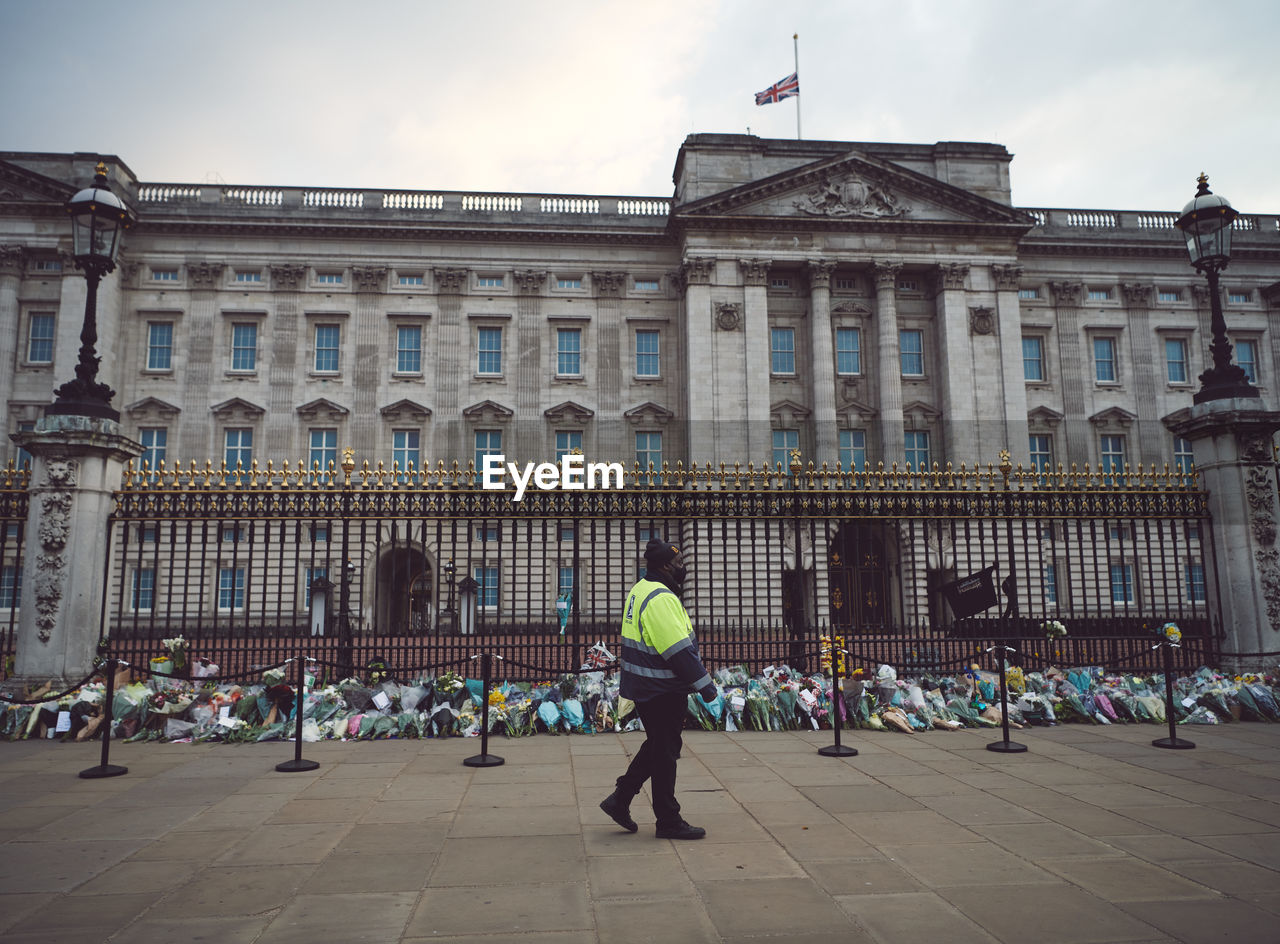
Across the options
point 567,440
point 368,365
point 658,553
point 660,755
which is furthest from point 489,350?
point 660,755

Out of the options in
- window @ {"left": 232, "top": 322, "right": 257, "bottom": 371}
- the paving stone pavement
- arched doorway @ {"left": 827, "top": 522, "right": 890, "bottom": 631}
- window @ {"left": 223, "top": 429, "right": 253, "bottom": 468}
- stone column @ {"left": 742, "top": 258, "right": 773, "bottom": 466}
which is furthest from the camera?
window @ {"left": 232, "top": 322, "right": 257, "bottom": 371}

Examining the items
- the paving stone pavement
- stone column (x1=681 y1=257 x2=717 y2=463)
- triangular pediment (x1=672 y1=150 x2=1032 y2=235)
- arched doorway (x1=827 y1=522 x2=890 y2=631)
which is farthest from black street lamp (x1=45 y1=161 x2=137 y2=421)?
triangular pediment (x1=672 y1=150 x2=1032 y2=235)

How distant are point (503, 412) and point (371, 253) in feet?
28.8

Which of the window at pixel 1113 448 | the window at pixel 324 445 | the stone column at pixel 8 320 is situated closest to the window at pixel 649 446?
the window at pixel 324 445

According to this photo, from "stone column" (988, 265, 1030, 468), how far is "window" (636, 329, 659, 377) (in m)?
13.6

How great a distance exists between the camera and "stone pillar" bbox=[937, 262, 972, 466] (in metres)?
35.4

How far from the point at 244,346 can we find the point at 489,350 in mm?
9950

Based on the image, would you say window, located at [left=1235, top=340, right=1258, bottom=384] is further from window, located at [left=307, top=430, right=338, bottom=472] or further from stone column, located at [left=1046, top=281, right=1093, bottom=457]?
window, located at [left=307, top=430, right=338, bottom=472]

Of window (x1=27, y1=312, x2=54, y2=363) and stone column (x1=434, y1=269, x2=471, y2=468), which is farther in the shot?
stone column (x1=434, y1=269, x2=471, y2=468)

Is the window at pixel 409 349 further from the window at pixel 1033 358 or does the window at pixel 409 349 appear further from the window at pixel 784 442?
the window at pixel 1033 358

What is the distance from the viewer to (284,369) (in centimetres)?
3553

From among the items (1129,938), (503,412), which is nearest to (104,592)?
(1129,938)

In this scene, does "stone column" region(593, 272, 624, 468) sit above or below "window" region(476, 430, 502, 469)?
above

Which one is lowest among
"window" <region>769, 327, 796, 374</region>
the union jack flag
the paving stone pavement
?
the paving stone pavement
